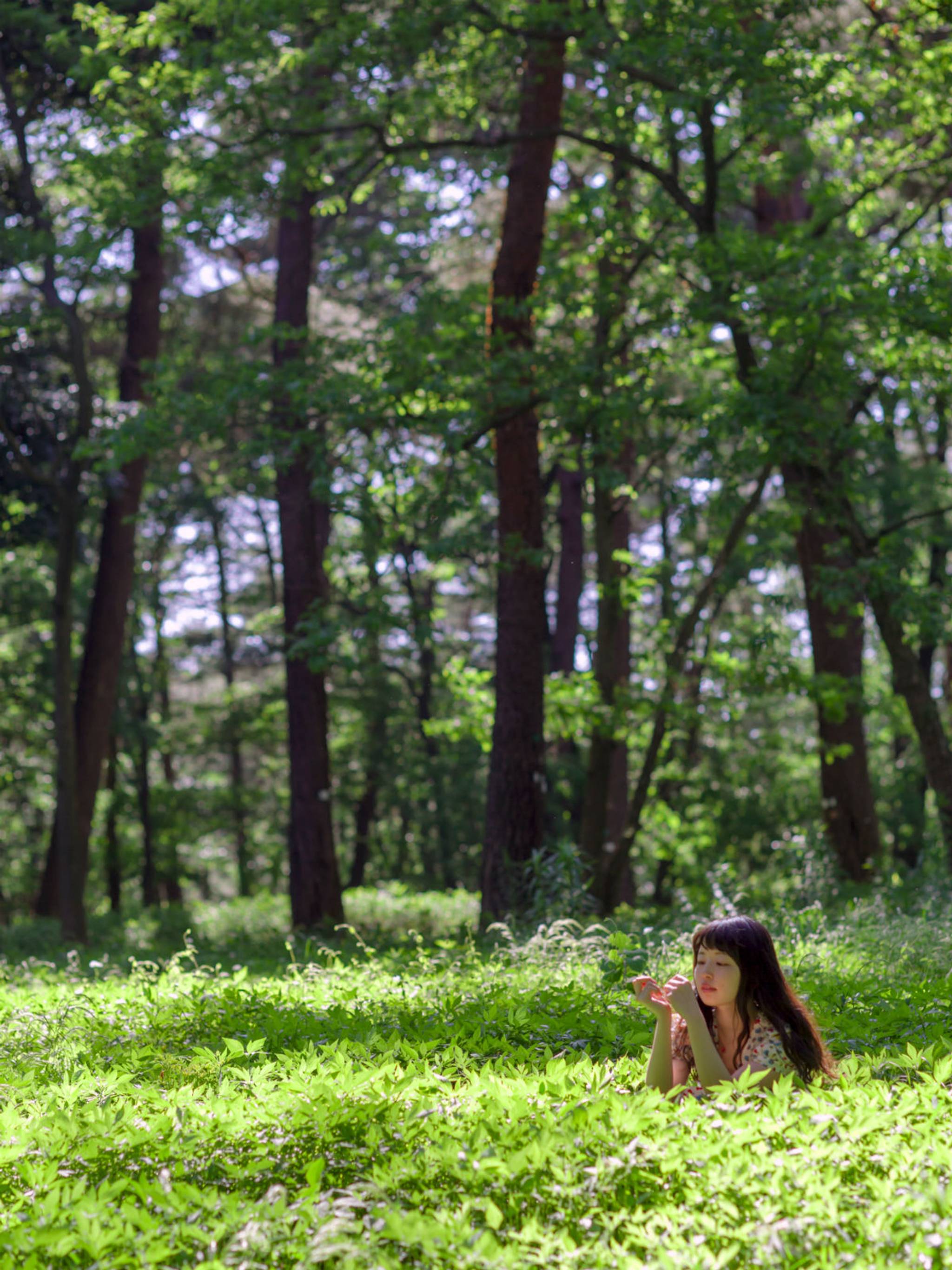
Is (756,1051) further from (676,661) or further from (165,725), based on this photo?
(165,725)

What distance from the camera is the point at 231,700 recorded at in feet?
89.7

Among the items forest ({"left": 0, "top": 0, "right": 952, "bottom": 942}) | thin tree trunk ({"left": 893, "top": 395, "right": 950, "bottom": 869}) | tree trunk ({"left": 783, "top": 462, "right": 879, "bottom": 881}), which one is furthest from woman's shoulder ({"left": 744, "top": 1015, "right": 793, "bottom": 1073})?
thin tree trunk ({"left": 893, "top": 395, "right": 950, "bottom": 869})

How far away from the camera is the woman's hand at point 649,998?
4.37 meters

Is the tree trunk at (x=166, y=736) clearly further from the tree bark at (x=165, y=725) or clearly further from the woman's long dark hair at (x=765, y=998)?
the woman's long dark hair at (x=765, y=998)

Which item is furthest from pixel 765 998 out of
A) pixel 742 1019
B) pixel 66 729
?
pixel 66 729

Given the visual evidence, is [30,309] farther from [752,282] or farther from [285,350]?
[752,282]

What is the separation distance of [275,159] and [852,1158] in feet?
39.4

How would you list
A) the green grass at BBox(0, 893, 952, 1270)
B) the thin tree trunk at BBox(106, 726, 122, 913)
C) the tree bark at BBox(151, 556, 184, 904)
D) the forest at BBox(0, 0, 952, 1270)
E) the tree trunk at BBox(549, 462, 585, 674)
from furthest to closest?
the tree bark at BBox(151, 556, 184, 904)
the thin tree trunk at BBox(106, 726, 122, 913)
the tree trunk at BBox(549, 462, 585, 674)
the forest at BBox(0, 0, 952, 1270)
the green grass at BBox(0, 893, 952, 1270)

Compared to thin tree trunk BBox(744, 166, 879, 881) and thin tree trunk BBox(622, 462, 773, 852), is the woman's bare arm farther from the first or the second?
thin tree trunk BBox(744, 166, 879, 881)

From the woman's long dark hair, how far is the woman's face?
16 mm

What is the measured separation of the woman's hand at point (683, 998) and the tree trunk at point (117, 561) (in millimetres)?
13663

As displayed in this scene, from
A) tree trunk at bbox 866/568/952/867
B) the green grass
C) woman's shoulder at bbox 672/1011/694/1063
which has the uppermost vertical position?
tree trunk at bbox 866/568/952/867

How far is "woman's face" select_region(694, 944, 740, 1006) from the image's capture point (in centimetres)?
462

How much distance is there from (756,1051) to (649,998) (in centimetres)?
55
